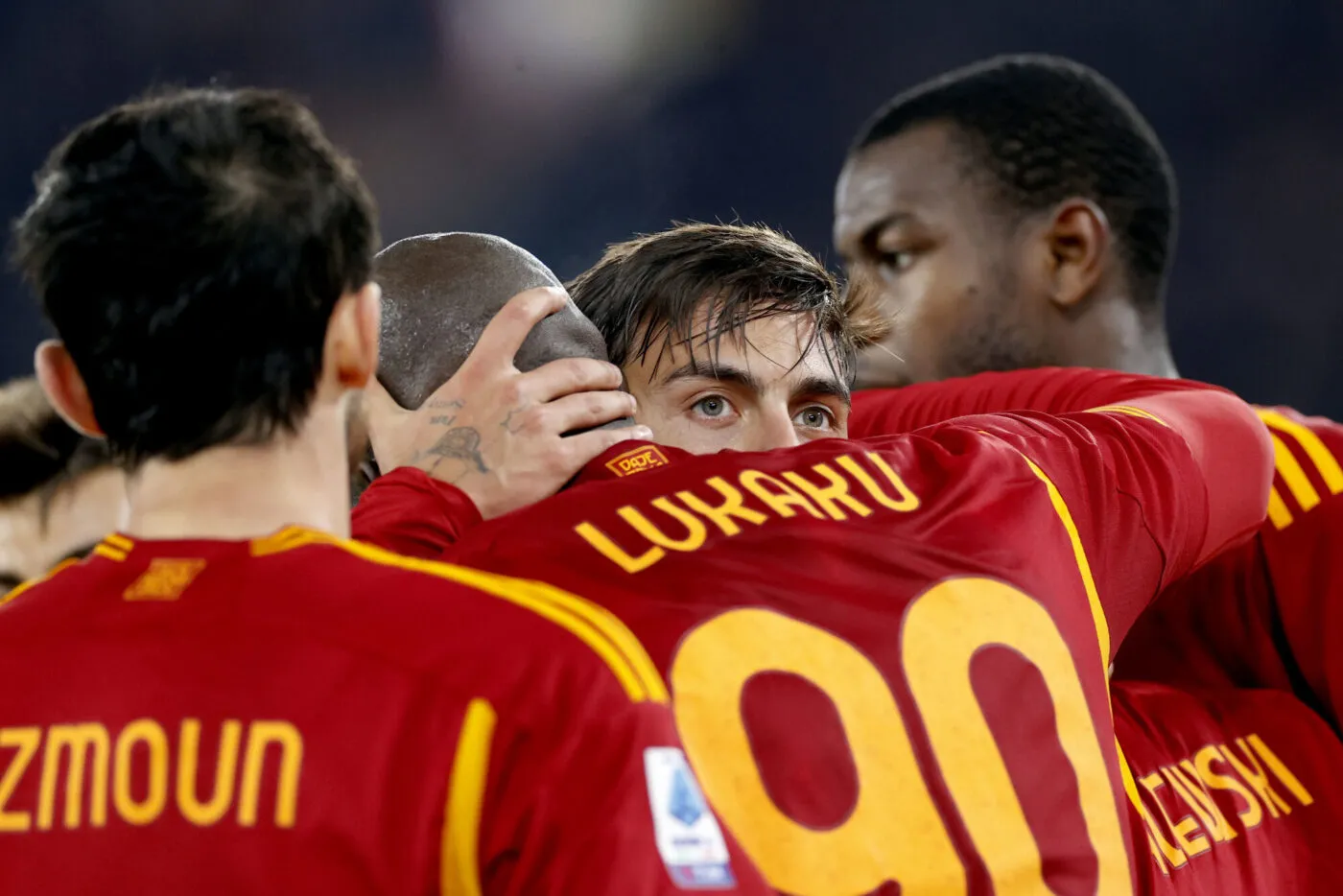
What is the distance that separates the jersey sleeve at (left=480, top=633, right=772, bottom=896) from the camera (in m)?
0.74

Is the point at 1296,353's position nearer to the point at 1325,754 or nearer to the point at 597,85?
the point at 597,85

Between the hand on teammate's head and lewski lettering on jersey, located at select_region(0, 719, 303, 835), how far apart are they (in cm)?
45

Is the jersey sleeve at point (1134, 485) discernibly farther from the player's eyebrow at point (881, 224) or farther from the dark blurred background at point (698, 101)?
the dark blurred background at point (698, 101)

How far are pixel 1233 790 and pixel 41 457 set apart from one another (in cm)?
172

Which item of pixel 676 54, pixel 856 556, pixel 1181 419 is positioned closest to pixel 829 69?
pixel 676 54

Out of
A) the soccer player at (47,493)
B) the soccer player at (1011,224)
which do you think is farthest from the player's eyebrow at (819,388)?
the soccer player at (47,493)

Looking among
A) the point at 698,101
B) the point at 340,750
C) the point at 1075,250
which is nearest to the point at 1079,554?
the point at 340,750

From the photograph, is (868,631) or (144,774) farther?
(868,631)

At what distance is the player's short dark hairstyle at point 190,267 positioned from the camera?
0.83 meters

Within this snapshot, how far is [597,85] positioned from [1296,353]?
2677mm

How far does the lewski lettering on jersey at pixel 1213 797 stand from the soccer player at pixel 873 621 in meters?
0.18

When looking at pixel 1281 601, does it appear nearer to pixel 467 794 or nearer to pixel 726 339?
pixel 726 339

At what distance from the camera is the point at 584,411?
1235 millimetres

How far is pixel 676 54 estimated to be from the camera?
16.5 ft
